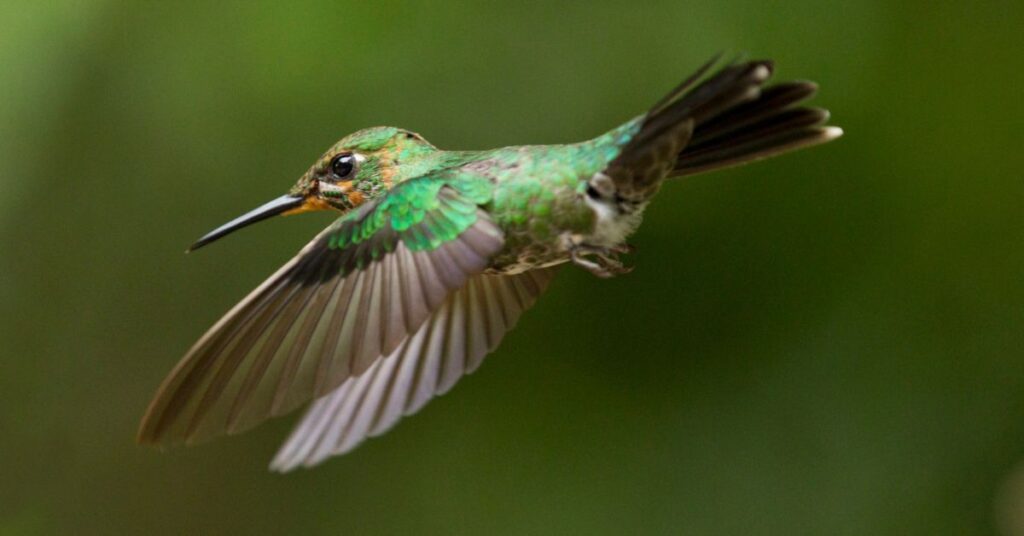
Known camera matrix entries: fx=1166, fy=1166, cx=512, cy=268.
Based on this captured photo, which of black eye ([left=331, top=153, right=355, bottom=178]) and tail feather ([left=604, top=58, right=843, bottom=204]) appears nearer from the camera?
tail feather ([left=604, top=58, right=843, bottom=204])

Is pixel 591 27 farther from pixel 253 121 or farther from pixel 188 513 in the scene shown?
pixel 188 513

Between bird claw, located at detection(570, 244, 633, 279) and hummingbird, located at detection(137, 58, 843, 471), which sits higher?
hummingbird, located at detection(137, 58, 843, 471)

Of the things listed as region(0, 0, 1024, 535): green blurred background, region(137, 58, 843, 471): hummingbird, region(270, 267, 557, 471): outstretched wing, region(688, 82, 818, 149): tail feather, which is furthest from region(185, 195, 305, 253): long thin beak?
region(0, 0, 1024, 535): green blurred background

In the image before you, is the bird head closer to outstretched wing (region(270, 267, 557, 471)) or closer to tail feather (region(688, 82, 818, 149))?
outstretched wing (region(270, 267, 557, 471))

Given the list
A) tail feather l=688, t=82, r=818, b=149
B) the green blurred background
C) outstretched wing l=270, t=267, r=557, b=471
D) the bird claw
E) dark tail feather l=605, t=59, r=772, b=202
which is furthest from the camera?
the green blurred background

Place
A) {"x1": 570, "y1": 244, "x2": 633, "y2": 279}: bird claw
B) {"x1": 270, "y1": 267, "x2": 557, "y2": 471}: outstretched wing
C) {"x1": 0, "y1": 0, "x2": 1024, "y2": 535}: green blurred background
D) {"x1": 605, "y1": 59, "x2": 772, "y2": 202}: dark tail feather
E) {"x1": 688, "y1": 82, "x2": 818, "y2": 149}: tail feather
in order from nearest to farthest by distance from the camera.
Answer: {"x1": 605, "y1": 59, "x2": 772, "y2": 202}: dark tail feather
{"x1": 688, "y1": 82, "x2": 818, "y2": 149}: tail feather
{"x1": 570, "y1": 244, "x2": 633, "y2": 279}: bird claw
{"x1": 270, "y1": 267, "x2": 557, "y2": 471}: outstretched wing
{"x1": 0, "y1": 0, "x2": 1024, "y2": 535}: green blurred background

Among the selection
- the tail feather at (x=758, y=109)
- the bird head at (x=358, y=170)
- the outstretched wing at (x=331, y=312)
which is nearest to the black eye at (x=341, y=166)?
the bird head at (x=358, y=170)
